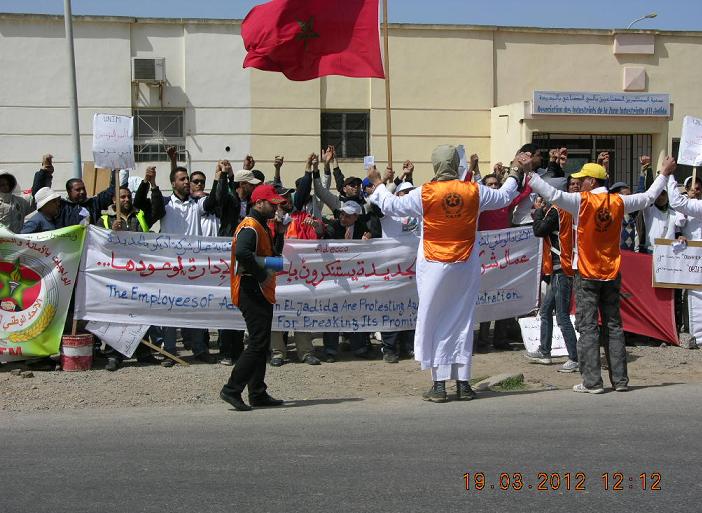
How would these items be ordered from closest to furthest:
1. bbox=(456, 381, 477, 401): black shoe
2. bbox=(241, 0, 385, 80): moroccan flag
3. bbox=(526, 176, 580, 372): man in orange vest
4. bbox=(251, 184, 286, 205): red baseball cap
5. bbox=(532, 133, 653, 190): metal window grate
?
bbox=(251, 184, 286, 205): red baseball cap
bbox=(456, 381, 477, 401): black shoe
bbox=(526, 176, 580, 372): man in orange vest
bbox=(241, 0, 385, 80): moroccan flag
bbox=(532, 133, 653, 190): metal window grate

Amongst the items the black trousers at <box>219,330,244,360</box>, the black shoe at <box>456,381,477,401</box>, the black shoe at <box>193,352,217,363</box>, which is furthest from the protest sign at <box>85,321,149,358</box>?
the black shoe at <box>456,381,477,401</box>

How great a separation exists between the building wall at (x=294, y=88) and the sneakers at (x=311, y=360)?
10.5 m

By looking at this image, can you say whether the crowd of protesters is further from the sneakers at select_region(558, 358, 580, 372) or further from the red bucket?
the red bucket

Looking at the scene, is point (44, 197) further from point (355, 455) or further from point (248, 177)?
point (355, 455)

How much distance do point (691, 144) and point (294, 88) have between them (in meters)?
11.1

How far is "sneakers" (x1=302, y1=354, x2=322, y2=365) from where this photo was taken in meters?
10.4

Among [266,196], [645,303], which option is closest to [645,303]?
[645,303]

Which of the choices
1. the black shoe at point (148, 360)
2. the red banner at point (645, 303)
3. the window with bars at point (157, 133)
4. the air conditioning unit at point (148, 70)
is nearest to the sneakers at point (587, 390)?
the red banner at point (645, 303)

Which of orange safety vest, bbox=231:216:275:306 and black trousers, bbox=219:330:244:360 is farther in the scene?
black trousers, bbox=219:330:244:360

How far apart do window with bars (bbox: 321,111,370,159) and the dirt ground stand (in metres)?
10.7

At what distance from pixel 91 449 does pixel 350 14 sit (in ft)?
23.4

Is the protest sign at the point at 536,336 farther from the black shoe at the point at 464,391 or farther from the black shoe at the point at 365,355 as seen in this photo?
the black shoe at the point at 464,391

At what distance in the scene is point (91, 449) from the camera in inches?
259

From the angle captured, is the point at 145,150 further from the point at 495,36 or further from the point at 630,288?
the point at 630,288
